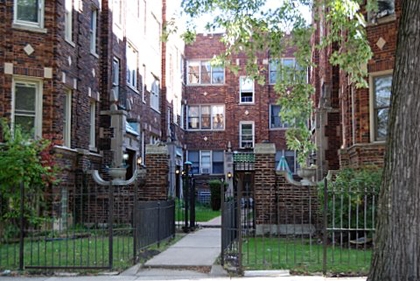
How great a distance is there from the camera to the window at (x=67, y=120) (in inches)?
707

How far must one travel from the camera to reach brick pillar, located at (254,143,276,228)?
16172mm

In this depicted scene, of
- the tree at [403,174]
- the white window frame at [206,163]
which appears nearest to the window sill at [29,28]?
the tree at [403,174]

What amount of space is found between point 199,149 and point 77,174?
2200 cm

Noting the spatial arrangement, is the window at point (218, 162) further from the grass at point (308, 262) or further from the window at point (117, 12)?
the grass at point (308, 262)

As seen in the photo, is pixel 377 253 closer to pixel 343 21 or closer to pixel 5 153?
pixel 343 21

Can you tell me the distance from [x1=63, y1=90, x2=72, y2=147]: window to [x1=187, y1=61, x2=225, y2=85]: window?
22.9 m

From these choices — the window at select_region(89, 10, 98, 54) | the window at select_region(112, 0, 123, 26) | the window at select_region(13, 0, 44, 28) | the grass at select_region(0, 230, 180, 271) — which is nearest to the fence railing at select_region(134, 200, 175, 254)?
the grass at select_region(0, 230, 180, 271)

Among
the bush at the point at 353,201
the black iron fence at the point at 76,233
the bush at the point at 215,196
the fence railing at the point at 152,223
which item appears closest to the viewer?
the black iron fence at the point at 76,233

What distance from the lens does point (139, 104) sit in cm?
2711

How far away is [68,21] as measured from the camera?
1839 centimetres

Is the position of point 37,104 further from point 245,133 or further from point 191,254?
point 245,133

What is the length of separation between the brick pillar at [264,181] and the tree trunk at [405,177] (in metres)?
9.19

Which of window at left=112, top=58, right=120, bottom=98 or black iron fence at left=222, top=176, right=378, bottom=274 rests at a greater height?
window at left=112, top=58, right=120, bottom=98

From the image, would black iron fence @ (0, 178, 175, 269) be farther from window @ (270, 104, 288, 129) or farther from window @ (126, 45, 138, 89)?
window @ (270, 104, 288, 129)
